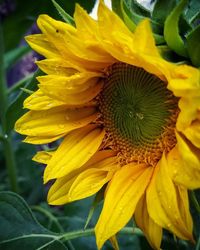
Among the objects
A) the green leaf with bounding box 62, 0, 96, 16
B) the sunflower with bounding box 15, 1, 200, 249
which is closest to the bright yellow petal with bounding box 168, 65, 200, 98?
the sunflower with bounding box 15, 1, 200, 249

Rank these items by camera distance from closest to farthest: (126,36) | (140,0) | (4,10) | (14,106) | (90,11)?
1. (126,36)
2. (140,0)
3. (14,106)
4. (90,11)
5. (4,10)

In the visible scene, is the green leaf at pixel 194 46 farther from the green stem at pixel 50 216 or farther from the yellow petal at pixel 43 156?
the green stem at pixel 50 216

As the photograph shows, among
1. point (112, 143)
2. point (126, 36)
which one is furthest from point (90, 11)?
point (126, 36)

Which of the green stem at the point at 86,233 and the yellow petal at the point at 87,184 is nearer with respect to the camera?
the yellow petal at the point at 87,184

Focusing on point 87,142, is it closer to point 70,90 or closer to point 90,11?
point 70,90

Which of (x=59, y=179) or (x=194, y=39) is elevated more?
(x=194, y=39)

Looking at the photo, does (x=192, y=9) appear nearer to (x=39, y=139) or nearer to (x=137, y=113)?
(x=137, y=113)

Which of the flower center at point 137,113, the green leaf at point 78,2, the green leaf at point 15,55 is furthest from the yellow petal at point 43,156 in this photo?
the green leaf at point 15,55

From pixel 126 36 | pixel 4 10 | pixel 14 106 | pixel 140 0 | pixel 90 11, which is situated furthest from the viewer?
pixel 4 10
